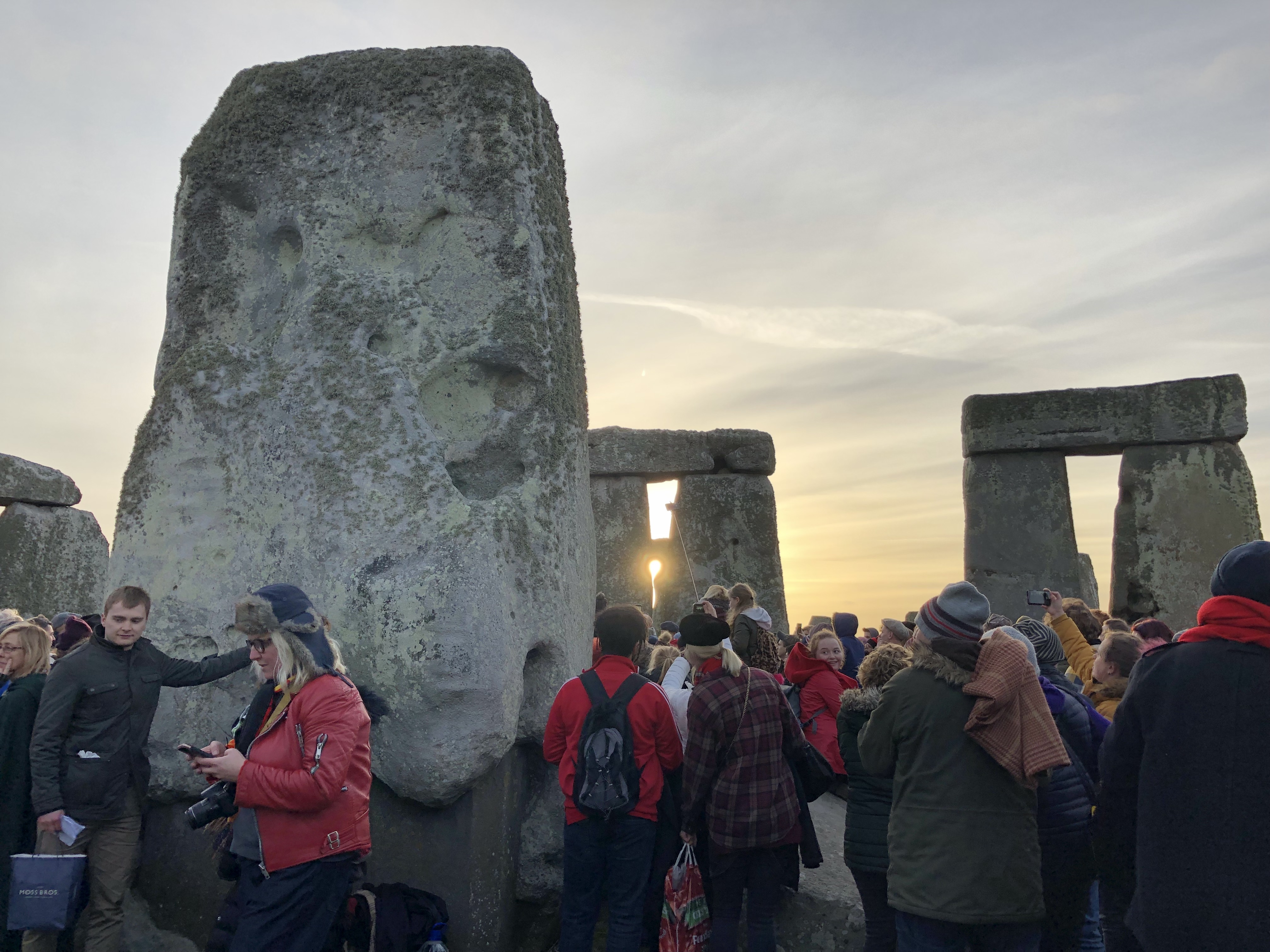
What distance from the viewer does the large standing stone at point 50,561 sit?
958cm

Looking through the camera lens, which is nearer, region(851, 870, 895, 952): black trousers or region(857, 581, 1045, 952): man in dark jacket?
region(857, 581, 1045, 952): man in dark jacket

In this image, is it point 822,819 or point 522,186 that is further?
point 822,819

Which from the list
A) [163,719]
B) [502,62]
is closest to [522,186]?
[502,62]

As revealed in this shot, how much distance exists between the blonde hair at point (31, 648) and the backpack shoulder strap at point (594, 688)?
1.86 metres

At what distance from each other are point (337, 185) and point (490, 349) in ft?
2.97

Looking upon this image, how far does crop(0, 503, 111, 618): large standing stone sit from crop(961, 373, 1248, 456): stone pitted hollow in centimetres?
863

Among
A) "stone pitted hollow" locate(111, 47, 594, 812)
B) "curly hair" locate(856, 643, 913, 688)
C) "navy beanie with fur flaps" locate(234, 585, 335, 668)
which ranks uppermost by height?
"stone pitted hollow" locate(111, 47, 594, 812)

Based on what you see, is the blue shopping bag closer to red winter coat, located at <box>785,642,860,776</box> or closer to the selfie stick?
red winter coat, located at <box>785,642,860,776</box>

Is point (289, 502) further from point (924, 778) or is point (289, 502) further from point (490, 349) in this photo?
point (924, 778)

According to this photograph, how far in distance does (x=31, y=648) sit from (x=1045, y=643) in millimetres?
3362

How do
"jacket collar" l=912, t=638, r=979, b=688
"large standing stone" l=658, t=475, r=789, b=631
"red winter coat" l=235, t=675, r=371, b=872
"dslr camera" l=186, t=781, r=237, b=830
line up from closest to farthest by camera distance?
"red winter coat" l=235, t=675, r=371, b=872 → "dslr camera" l=186, t=781, r=237, b=830 → "jacket collar" l=912, t=638, r=979, b=688 → "large standing stone" l=658, t=475, r=789, b=631

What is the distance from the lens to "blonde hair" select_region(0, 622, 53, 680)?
11.2 feet

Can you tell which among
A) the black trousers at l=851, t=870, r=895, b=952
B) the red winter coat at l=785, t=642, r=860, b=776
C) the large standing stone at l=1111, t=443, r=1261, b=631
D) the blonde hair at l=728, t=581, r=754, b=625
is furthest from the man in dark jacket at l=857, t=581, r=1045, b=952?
the large standing stone at l=1111, t=443, r=1261, b=631

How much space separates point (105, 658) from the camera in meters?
3.19
